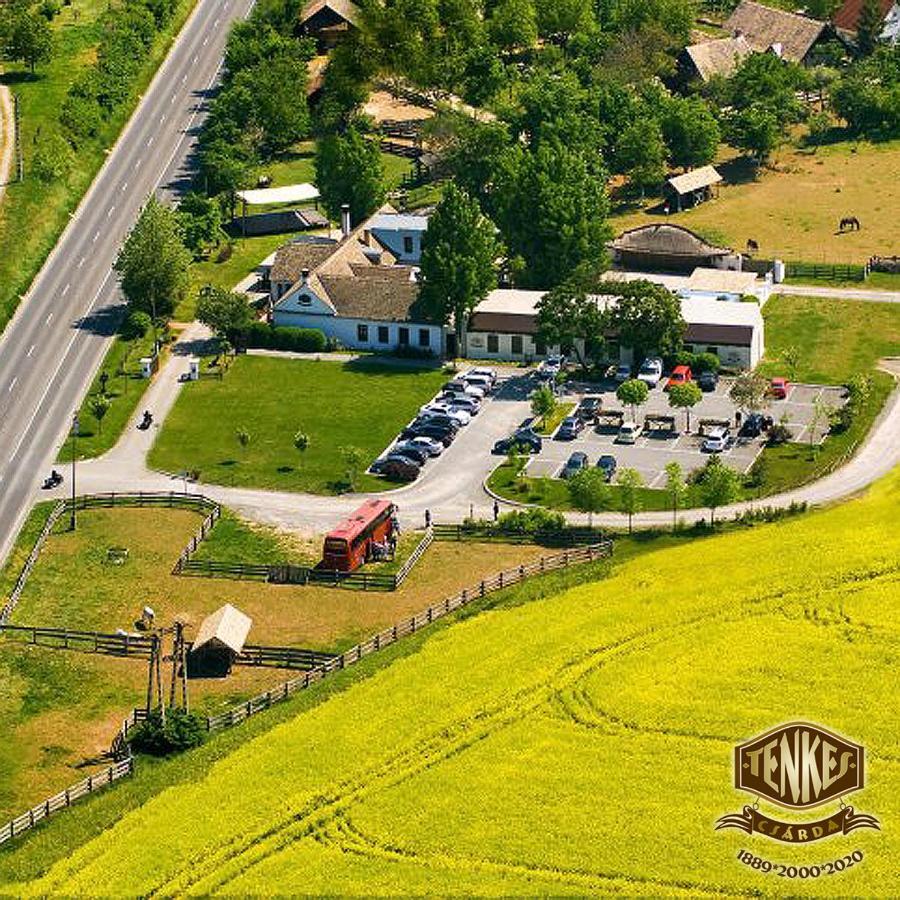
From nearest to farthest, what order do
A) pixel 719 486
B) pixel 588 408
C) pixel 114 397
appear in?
pixel 719 486 → pixel 588 408 → pixel 114 397

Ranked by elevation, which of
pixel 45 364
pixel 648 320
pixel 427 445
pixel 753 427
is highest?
pixel 648 320

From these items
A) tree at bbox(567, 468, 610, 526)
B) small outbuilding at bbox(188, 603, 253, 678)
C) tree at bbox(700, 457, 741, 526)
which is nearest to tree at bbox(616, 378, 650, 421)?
tree at bbox(567, 468, 610, 526)

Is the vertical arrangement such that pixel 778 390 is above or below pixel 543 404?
below

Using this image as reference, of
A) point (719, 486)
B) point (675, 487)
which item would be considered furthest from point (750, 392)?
point (719, 486)

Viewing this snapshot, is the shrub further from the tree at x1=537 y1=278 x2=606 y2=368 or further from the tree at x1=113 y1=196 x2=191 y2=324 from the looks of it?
the tree at x1=113 y1=196 x2=191 y2=324

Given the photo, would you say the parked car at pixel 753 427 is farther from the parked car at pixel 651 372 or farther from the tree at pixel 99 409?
the tree at pixel 99 409

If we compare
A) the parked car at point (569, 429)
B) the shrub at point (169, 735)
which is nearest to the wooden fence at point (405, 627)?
the shrub at point (169, 735)

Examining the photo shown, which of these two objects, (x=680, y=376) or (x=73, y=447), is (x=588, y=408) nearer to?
(x=680, y=376)
